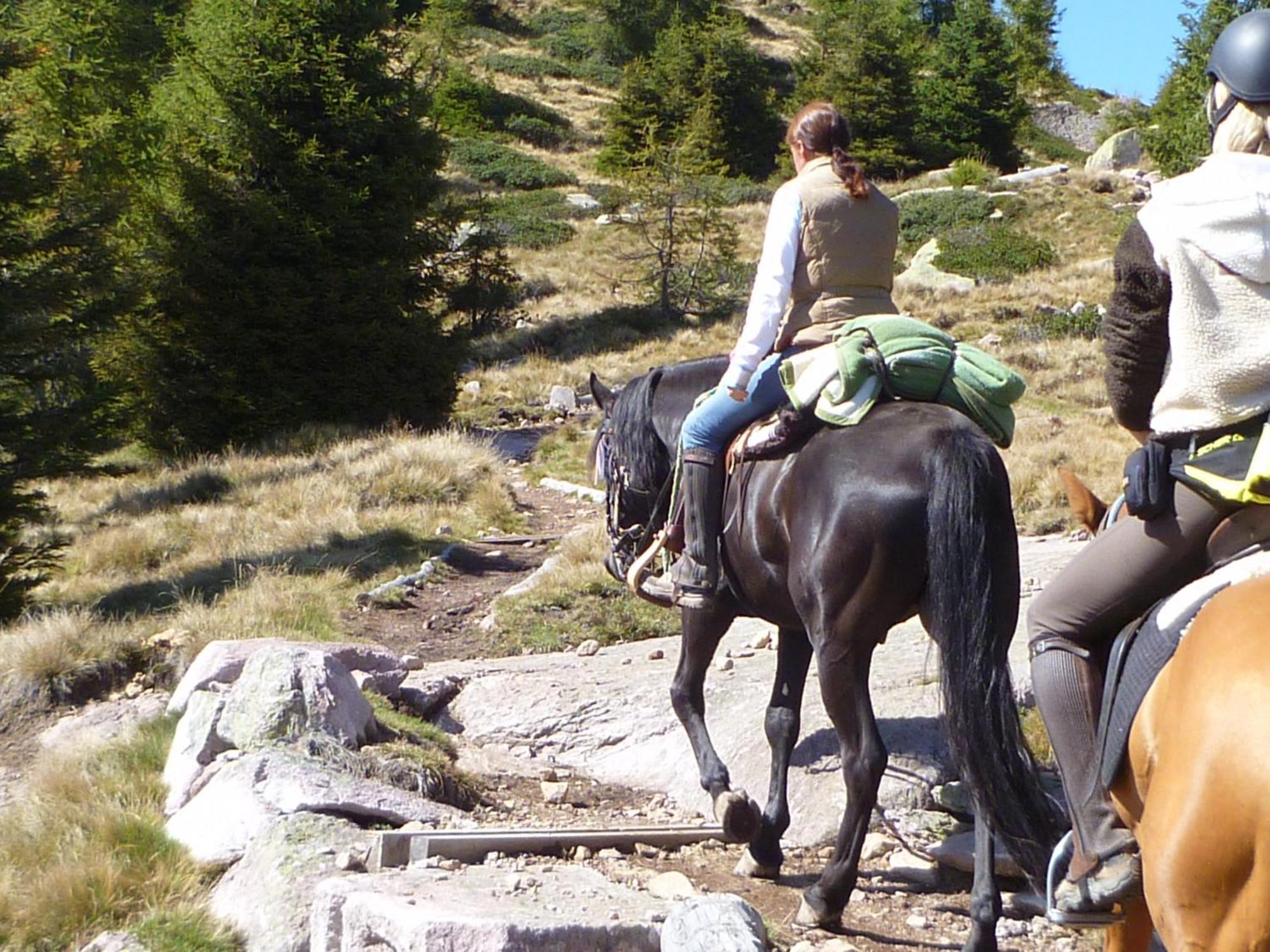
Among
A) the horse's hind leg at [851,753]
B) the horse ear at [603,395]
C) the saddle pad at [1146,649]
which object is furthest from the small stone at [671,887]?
the horse ear at [603,395]

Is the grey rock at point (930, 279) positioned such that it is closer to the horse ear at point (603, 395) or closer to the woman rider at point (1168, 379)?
the horse ear at point (603, 395)

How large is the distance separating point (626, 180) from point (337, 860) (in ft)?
92.8

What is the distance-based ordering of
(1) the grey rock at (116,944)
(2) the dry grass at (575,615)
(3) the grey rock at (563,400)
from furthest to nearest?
Answer: 1. (3) the grey rock at (563,400)
2. (2) the dry grass at (575,615)
3. (1) the grey rock at (116,944)

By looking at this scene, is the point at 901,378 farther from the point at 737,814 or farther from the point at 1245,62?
the point at 1245,62

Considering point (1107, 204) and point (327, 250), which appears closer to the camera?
point (327, 250)

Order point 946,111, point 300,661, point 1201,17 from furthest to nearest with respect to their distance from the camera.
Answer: point 946,111 → point 1201,17 → point 300,661

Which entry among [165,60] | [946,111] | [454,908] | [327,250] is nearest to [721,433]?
[454,908]

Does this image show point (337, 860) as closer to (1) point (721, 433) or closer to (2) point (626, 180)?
(1) point (721, 433)

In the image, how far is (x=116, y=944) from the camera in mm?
4492

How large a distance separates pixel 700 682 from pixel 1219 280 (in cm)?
327

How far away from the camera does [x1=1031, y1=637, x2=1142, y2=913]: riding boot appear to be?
3207mm

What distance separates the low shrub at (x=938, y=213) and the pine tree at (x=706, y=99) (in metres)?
10.1

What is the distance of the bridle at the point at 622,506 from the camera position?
20.4ft

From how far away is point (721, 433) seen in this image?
543 centimetres
